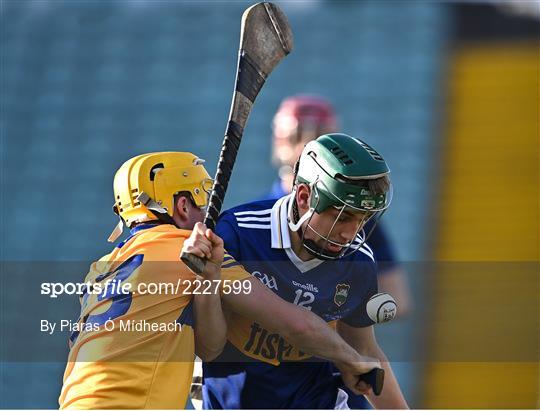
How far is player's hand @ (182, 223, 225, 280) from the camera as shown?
3129 millimetres

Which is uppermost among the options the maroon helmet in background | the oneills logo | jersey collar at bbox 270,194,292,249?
the maroon helmet in background

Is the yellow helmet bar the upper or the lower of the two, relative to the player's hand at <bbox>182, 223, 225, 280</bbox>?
upper

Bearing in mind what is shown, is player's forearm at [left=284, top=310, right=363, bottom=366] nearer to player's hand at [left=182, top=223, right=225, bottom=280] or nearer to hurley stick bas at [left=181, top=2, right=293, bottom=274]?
player's hand at [left=182, top=223, right=225, bottom=280]

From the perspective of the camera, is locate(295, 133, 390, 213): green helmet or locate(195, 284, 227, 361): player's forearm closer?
locate(195, 284, 227, 361): player's forearm

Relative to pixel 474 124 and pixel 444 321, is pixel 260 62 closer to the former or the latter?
pixel 444 321

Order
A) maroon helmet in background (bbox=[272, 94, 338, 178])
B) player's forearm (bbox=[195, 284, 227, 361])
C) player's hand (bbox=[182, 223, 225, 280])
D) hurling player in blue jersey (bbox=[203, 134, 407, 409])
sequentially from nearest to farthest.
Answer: player's hand (bbox=[182, 223, 225, 280]) < player's forearm (bbox=[195, 284, 227, 361]) < hurling player in blue jersey (bbox=[203, 134, 407, 409]) < maroon helmet in background (bbox=[272, 94, 338, 178])

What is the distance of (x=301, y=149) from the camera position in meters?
5.08

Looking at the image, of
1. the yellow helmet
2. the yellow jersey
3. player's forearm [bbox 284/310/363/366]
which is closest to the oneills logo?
player's forearm [bbox 284/310/363/366]

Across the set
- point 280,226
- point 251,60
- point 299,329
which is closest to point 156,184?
point 280,226

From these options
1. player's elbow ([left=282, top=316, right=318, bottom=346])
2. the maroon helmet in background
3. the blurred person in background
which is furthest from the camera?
the maroon helmet in background

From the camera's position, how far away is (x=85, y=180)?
8.74 meters

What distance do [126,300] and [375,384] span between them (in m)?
0.87

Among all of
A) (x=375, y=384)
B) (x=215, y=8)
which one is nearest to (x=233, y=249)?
(x=375, y=384)

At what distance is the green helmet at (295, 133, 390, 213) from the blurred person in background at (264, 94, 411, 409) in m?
0.92
